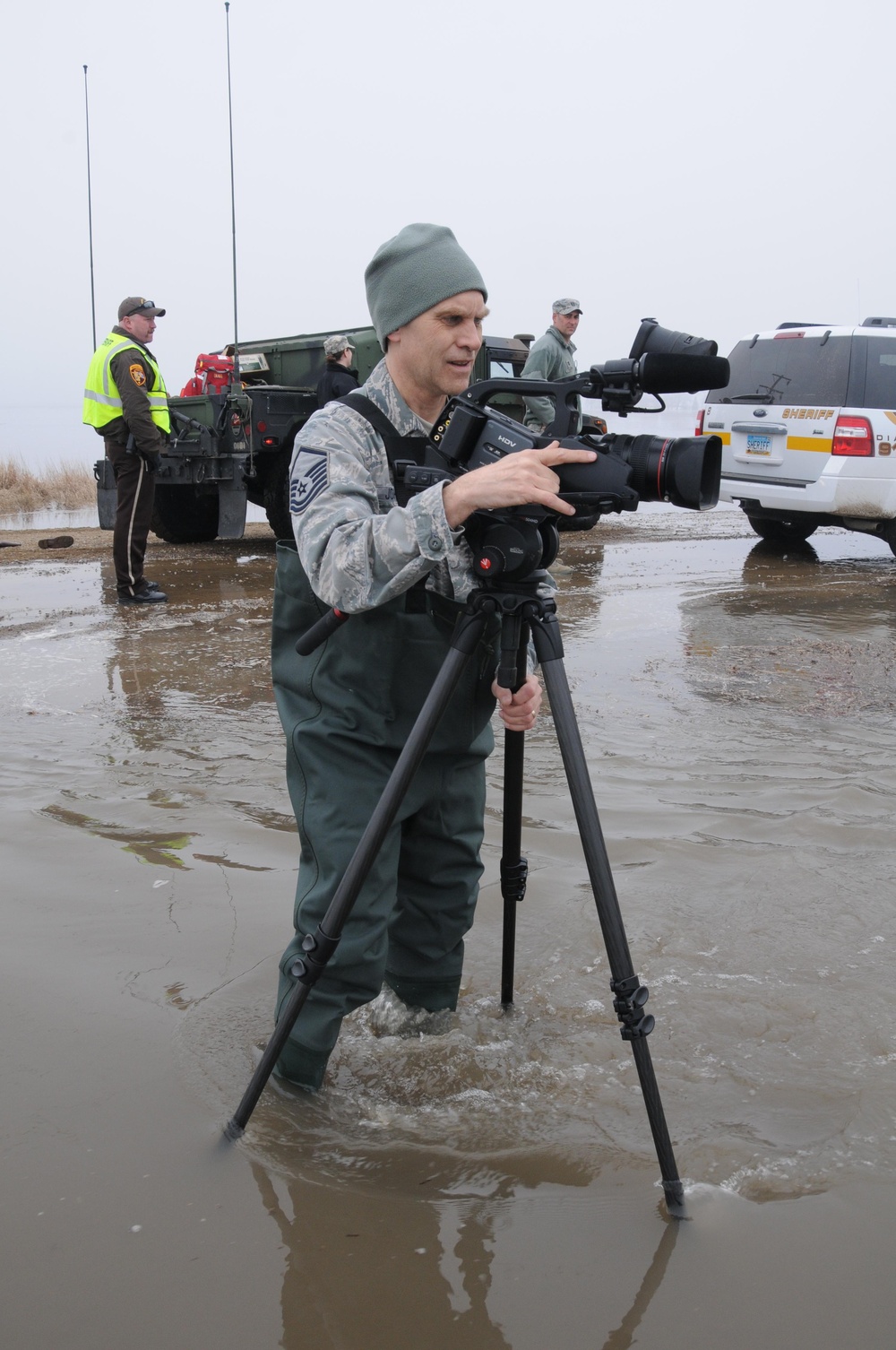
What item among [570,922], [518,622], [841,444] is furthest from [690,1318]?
[841,444]


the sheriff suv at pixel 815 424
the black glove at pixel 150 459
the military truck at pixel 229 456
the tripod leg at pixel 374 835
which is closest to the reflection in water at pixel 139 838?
the tripod leg at pixel 374 835

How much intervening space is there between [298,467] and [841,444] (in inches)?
311

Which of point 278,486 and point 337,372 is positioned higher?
point 337,372

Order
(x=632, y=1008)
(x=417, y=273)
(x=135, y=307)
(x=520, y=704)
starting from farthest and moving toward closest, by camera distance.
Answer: (x=135, y=307), (x=520, y=704), (x=417, y=273), (x=632, y=1008)

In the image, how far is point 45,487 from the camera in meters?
19.1

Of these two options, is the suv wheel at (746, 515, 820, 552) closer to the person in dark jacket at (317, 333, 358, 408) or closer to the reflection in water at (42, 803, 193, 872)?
the person in dark jacket at (317, 333, 358, 408)

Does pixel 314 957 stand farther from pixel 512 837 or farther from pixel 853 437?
pixel 853 437

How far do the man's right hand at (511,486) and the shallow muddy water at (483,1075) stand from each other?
1227 millimetres

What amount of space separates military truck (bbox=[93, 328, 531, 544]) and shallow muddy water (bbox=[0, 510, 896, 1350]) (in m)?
5.52

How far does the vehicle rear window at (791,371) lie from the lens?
9.29 meters

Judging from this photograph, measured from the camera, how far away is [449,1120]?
2.40m

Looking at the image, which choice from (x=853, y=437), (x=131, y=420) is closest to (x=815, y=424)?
(x=853, y=437)

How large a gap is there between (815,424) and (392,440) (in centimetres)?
783

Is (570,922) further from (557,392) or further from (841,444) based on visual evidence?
(841,444)
